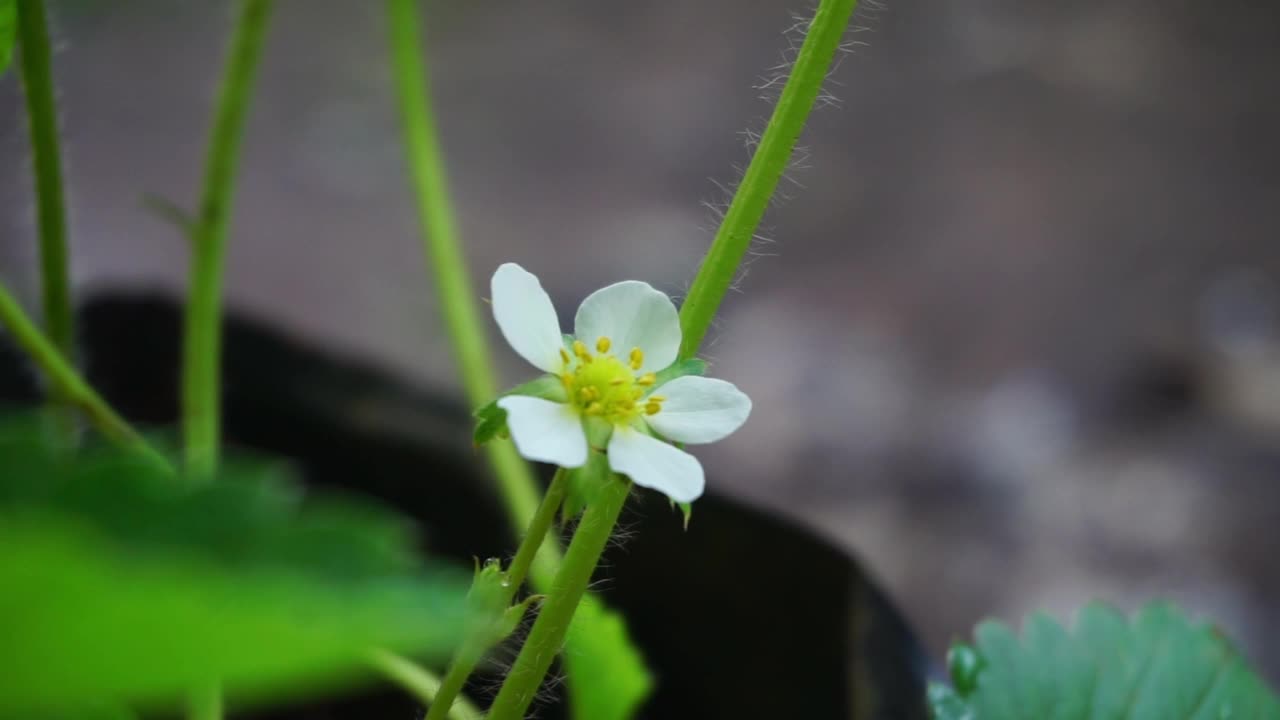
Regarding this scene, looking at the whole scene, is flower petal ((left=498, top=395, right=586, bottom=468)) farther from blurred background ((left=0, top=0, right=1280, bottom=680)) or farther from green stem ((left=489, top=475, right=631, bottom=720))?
blurred background ((left=0, top=0, right=1280, bottom=680))

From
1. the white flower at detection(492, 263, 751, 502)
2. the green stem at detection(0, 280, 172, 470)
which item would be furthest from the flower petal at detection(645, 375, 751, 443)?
the green stem at detection(0, 280, 172, 470)

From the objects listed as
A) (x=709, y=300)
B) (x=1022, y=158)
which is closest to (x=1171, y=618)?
(x=709, y=300)

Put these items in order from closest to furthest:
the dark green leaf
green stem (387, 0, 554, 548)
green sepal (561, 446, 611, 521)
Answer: green sepal (561, 446, 611, 521) < the dark green leaf < green stem (387, 0, 554, 548)

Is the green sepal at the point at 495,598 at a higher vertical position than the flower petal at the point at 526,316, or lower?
lower

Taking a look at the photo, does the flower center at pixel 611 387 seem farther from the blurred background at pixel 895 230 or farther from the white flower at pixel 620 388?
the blurred background at pixel 895 230

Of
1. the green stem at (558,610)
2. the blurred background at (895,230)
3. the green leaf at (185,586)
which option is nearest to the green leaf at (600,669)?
the green stem at (558,610)

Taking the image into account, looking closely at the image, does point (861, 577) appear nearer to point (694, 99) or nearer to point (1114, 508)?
point (1114, 508)
